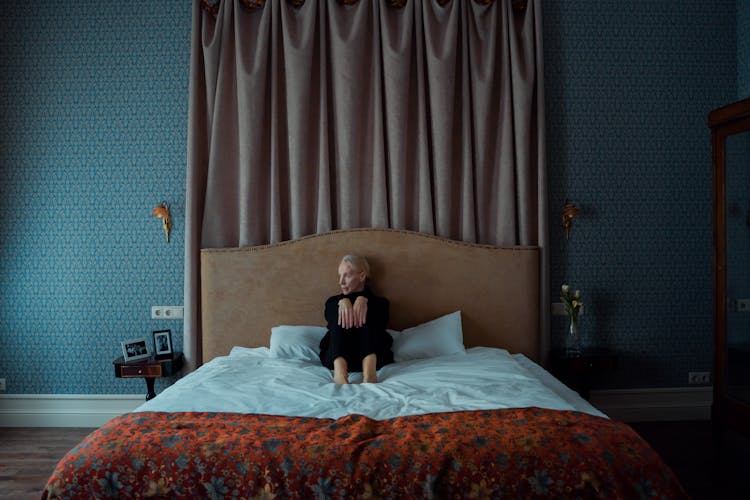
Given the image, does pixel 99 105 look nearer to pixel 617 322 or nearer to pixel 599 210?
pixel 599 210

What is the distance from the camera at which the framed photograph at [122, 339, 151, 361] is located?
3.07 meters

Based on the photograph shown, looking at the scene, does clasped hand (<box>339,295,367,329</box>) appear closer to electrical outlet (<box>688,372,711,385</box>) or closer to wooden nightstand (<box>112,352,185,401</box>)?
wooden nightstand (<box>112,352,185,401</box>)

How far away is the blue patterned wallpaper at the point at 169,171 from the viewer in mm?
3340

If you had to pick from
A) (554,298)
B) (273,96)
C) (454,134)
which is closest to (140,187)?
(273,96)

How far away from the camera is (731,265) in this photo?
2.66 metres

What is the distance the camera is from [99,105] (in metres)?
3.34

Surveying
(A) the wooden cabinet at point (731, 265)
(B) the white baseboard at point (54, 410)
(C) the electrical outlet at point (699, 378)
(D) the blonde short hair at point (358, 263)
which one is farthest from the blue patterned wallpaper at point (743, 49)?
(B) the white baseboard at point (54, 410)

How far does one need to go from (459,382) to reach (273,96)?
214 cm

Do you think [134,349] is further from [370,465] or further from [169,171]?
[370,465]

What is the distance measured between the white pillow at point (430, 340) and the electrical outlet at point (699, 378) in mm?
1697

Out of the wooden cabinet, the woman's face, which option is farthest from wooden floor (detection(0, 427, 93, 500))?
the wooden cabinet

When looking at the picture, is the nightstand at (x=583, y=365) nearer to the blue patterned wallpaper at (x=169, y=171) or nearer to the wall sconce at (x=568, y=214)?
the blue patterned wallpaper at (x=169, y=171)

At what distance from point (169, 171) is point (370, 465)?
8.44 feet

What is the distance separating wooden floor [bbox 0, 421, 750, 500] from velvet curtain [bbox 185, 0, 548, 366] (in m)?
0.97
